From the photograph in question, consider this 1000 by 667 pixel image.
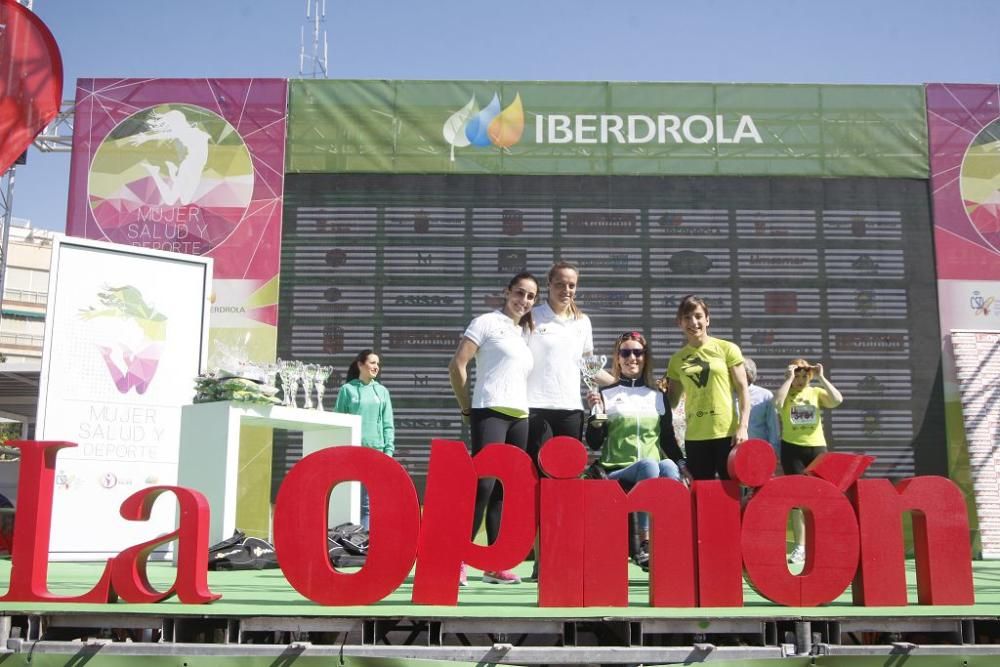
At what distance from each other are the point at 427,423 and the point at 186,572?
4.73m

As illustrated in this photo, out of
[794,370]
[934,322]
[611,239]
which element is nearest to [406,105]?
[611,239]

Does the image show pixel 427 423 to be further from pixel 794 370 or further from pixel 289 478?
pixel 289 478

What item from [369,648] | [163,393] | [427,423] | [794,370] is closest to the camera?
[369,648]

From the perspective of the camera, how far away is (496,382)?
4.20m

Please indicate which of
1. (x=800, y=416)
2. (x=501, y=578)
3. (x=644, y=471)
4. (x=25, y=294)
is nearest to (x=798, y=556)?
(x=800, y=416)

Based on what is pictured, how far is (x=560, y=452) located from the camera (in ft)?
11.5

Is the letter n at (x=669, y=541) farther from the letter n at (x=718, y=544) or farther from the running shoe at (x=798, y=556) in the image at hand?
the running shoe at (x=798, y=556)

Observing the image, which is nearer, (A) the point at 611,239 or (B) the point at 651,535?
(B) the point at 651,535

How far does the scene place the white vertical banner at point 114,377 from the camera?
280 inches

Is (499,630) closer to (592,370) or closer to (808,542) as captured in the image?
(808,542)

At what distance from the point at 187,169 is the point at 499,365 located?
5.30 meters

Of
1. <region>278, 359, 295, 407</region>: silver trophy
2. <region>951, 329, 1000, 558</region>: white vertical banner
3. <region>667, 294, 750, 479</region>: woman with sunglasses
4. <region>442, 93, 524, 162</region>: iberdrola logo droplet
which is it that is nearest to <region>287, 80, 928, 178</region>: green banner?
<region>442, 93, 524, 162</region>: iberdrola logo droplet

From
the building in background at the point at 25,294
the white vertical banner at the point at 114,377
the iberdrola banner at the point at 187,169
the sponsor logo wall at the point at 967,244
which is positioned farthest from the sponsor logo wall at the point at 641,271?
the building in background at the point at 25,294

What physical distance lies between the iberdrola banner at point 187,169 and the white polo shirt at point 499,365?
4461mm
